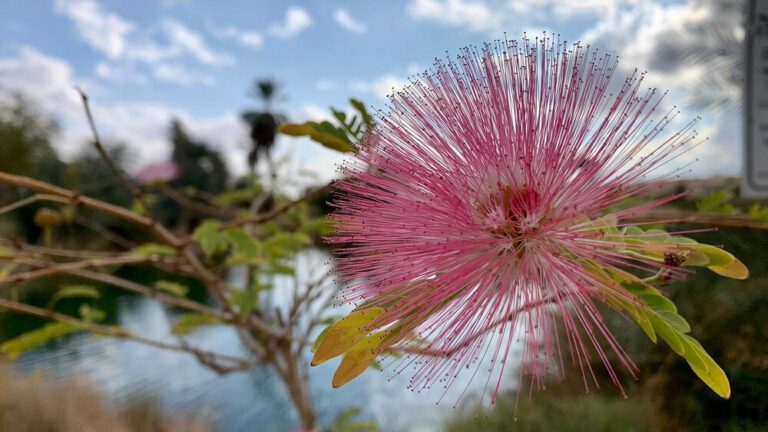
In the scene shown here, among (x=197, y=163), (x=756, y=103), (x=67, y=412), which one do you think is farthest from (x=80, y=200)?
(x=197, y=163)

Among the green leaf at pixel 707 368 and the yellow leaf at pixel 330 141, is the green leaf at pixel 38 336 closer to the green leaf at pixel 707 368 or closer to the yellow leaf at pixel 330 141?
the yellow leaf at pixel 330 141

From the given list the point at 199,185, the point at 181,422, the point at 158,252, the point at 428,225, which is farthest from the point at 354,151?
the point at 199,185

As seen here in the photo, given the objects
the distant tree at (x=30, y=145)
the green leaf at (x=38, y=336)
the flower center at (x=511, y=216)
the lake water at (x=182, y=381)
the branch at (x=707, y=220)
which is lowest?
the lake water at (x=182, y=381)

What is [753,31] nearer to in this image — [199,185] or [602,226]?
[602,226]

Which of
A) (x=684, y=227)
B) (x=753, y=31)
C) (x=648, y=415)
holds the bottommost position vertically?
(x=648, y=415)

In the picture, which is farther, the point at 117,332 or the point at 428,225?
the point at 117,332

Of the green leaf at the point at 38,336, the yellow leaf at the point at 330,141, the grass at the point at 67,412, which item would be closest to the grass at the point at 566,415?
the yellow leaf at the point at 330,141

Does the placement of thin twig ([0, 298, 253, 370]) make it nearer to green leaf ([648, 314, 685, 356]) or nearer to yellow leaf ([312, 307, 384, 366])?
yellow leaf ([312, 307, 384, 366])

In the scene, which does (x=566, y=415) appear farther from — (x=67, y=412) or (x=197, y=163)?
Result: (x=197, y=163)

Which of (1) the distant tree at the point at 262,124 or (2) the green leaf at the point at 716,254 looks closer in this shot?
(2) the green leaf at the point at 716,254
